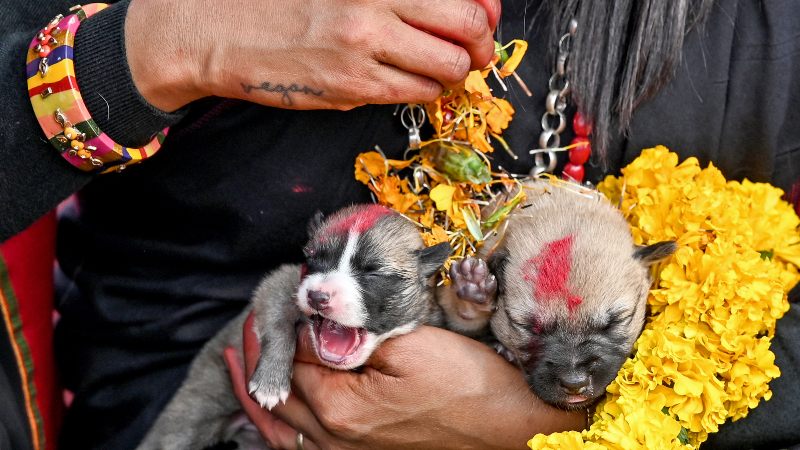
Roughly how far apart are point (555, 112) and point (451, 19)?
709 mm

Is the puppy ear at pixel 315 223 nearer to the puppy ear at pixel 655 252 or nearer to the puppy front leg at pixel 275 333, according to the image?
the puppy front leg at pixel 275 333

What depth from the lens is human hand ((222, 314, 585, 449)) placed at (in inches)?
92.7

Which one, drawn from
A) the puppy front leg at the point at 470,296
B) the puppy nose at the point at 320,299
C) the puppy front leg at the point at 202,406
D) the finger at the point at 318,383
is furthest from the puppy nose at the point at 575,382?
the puppy front leg at the point at 202,406

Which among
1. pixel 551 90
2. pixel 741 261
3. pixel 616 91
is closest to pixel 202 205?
pixel 551 90

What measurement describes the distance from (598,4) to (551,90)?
0.30 meters

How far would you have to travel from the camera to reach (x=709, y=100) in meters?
2.54

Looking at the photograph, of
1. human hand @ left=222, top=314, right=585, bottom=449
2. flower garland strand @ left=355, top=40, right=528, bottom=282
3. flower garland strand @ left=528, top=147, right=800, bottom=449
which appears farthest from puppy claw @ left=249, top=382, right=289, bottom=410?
flower garland strand @ left=528, top=147, right=800, bottom=449

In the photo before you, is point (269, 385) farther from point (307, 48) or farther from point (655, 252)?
point (655, 252)

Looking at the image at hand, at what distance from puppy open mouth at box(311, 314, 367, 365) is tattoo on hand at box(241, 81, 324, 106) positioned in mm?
692

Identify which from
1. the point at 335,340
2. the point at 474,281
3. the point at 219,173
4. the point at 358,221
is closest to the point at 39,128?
the point at 219,173

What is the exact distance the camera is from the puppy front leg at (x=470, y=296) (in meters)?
2.41

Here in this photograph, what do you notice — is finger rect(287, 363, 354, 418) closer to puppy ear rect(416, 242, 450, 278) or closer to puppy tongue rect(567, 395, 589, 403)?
puppy ear rect(416, 242, 450, 278)

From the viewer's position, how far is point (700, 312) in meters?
2.23

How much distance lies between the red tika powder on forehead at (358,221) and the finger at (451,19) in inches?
25.9
